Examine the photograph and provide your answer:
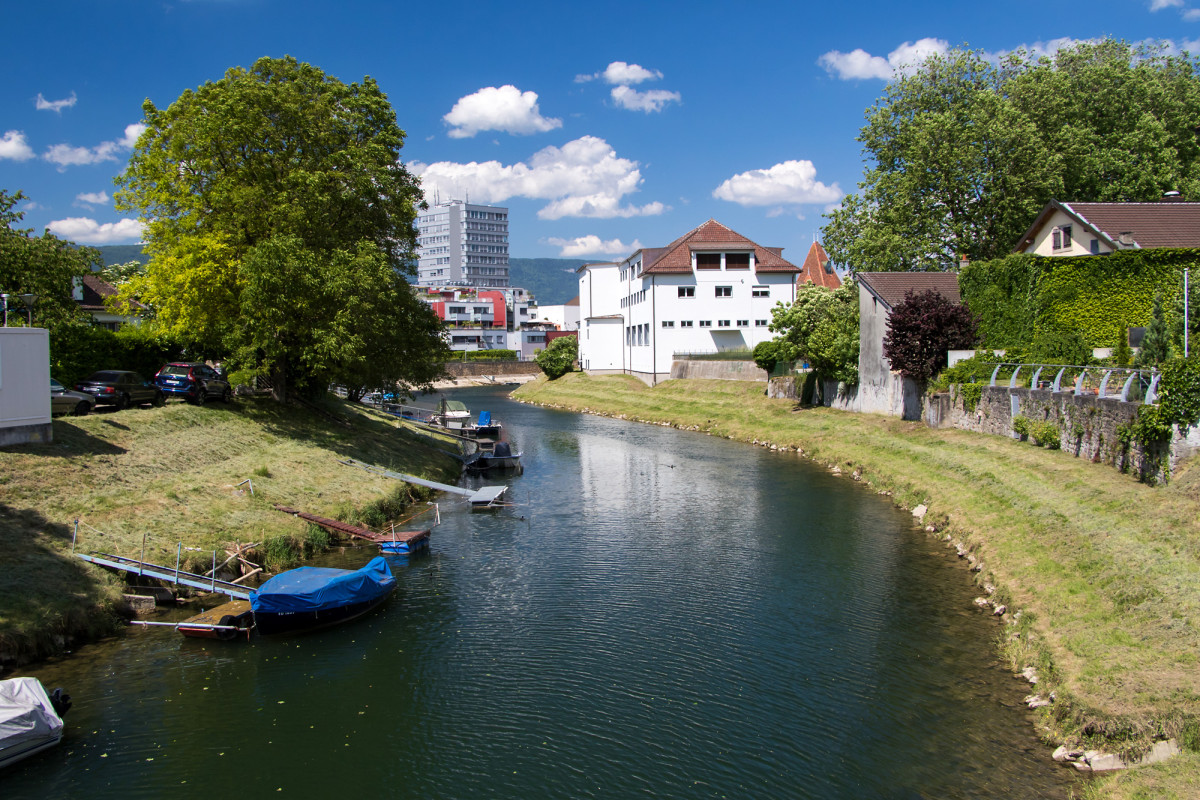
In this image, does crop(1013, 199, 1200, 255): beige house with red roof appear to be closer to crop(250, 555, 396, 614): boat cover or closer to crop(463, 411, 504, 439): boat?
crop(463, 411, 504, 439): boat

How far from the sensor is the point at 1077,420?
89.3ft

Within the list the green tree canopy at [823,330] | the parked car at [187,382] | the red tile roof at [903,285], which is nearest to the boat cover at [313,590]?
the parked car at [187,382]

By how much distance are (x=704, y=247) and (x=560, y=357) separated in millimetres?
30067

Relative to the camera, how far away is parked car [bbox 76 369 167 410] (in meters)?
30.2

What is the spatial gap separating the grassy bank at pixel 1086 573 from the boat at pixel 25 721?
57.2 feet

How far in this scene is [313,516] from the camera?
86.1 feet

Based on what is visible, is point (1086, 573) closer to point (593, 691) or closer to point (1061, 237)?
point (593, 691)

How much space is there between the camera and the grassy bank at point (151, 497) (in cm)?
1806

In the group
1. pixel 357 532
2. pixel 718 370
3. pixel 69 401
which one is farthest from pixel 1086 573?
pixel 718 370

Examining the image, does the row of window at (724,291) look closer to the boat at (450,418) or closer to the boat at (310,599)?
the boat at (450,418)

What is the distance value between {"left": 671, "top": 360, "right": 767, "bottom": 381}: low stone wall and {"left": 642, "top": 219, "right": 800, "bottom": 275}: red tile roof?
974cm

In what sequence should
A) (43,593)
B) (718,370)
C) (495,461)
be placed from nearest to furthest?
(43,593)
(495,461)
(718,370)

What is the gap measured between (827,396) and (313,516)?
36991mm

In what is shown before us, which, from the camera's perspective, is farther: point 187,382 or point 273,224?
point 273,224
